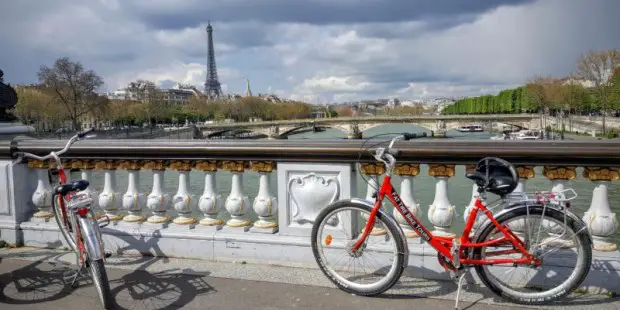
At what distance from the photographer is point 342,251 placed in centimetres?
365

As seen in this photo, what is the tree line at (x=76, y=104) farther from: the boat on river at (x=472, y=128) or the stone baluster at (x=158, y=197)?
the boat on river at (x=472, y=128)

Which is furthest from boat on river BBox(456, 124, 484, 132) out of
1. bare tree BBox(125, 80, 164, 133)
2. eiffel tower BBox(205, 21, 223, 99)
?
eiffel tower BBox(205, 21, 223, 99)

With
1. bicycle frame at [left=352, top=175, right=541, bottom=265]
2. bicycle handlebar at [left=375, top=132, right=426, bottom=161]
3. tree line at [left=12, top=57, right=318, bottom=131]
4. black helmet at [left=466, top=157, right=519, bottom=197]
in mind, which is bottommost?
bicycle frame at [left=352, top=175, right=541, bottom=265]

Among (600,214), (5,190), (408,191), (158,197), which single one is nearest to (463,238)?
(408,191)

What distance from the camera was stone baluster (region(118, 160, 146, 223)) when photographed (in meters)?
4.15

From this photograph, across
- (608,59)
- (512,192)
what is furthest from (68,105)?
(512,192)

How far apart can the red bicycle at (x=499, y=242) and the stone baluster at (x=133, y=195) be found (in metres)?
1.71

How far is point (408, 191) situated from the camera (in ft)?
11.7

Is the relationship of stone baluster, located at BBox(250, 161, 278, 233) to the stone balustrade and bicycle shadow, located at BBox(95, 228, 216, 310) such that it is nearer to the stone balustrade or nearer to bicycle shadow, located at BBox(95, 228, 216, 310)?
the stone balustrade

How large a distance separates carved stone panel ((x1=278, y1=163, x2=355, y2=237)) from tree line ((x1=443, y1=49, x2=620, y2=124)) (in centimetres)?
5444

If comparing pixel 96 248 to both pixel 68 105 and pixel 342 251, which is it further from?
pixel 68 105

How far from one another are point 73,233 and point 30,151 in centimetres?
130

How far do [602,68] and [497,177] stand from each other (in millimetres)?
57599

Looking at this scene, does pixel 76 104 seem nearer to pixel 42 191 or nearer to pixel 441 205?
pixel 42 191
